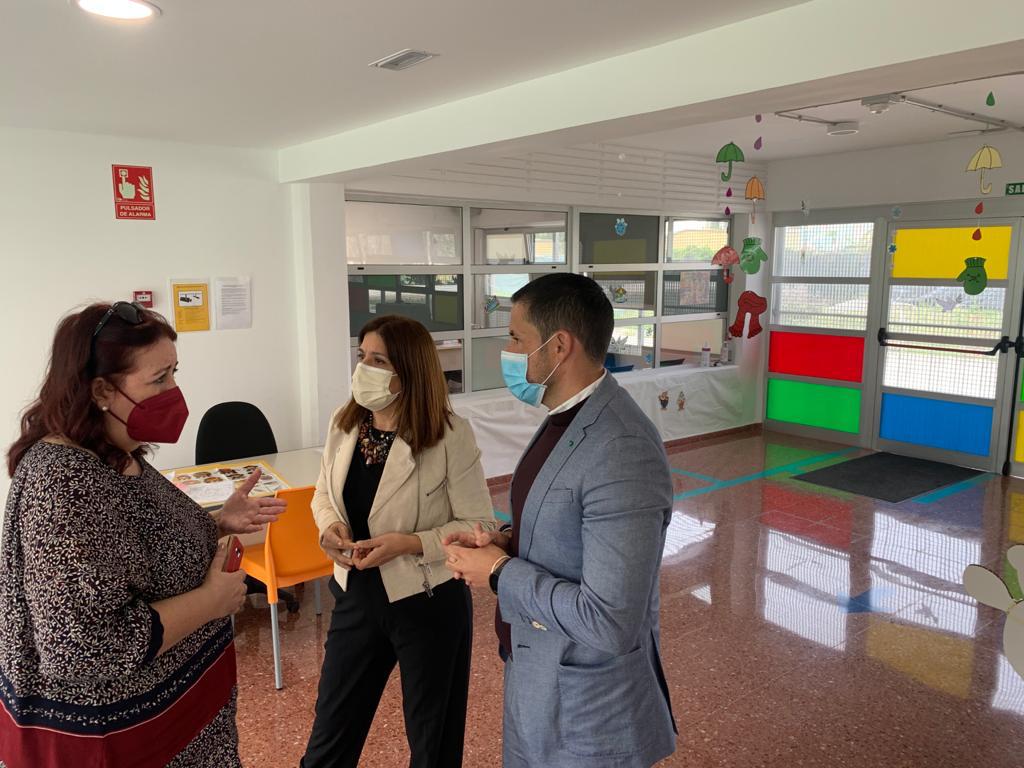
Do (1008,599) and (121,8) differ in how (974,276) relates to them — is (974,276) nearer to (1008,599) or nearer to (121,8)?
(1008,599)

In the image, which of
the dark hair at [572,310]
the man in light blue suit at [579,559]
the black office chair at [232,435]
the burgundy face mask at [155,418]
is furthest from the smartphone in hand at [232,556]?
the black office chair at [232,435]

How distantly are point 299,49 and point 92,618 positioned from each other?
1999mm

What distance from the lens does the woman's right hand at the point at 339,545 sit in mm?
2150

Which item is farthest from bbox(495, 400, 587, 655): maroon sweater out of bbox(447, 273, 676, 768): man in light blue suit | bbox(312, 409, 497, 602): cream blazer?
bbox(312, 409, 497, 602): cream blazer

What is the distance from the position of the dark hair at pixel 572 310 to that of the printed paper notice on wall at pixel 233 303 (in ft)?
12.0

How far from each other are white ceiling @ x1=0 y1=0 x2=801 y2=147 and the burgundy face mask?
4.01ft

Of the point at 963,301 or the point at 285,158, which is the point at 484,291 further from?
the point at 963,301

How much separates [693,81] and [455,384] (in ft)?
13.6

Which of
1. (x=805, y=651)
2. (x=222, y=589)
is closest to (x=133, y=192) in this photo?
(x=222, y=589)

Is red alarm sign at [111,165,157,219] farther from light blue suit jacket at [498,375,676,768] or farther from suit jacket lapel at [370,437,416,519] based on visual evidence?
light blue suit jacket at [498,375,676,768]

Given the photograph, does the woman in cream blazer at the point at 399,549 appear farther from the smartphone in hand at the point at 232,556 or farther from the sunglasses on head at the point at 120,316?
the sunglasses on head at the point at 120,316

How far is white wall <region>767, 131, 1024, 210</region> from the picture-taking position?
643cm

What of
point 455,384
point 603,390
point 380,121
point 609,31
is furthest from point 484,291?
point 603,390

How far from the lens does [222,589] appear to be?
1630 millimetres
